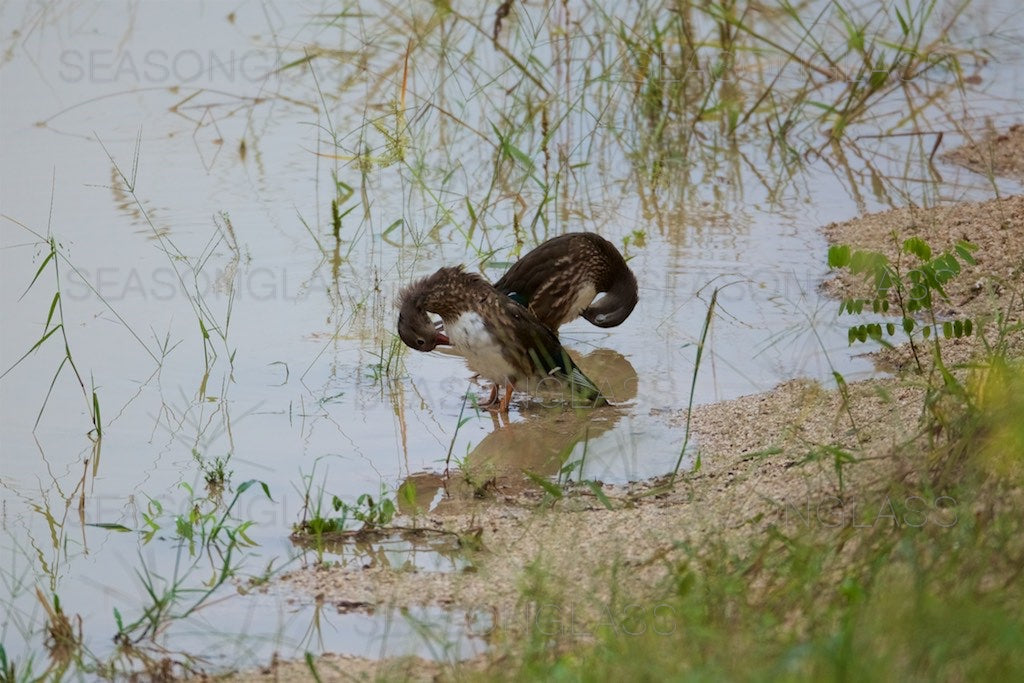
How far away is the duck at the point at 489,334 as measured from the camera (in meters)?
6.41

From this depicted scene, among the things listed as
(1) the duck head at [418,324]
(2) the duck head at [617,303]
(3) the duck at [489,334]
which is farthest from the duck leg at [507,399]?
(2) the duck head at [617,303]

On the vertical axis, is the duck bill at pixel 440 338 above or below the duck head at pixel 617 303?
below

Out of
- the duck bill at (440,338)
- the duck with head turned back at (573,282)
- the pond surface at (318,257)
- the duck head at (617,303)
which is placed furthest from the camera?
the duck head at (617,303)

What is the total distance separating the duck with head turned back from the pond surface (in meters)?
0.19

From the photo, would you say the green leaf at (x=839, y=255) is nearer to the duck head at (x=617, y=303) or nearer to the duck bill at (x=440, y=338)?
the duck bill at (x=440, y=338)

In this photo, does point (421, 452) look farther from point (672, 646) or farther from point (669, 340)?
point (672, 646)

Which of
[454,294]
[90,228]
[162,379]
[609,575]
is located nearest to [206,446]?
[162,379]

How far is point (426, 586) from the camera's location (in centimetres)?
451

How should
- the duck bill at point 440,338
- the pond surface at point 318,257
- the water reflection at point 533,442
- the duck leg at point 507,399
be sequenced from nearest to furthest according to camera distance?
the pond surface at point 318,257
the water reflection at point 533,442
the duck leg at point 507,399
the duck bill at point 440,338

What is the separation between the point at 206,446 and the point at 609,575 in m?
2.13

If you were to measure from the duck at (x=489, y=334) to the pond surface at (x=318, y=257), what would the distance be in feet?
0.49

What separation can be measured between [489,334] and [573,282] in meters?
0.90

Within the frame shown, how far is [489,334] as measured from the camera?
252 inches

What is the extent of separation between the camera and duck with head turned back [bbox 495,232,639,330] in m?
7.16
